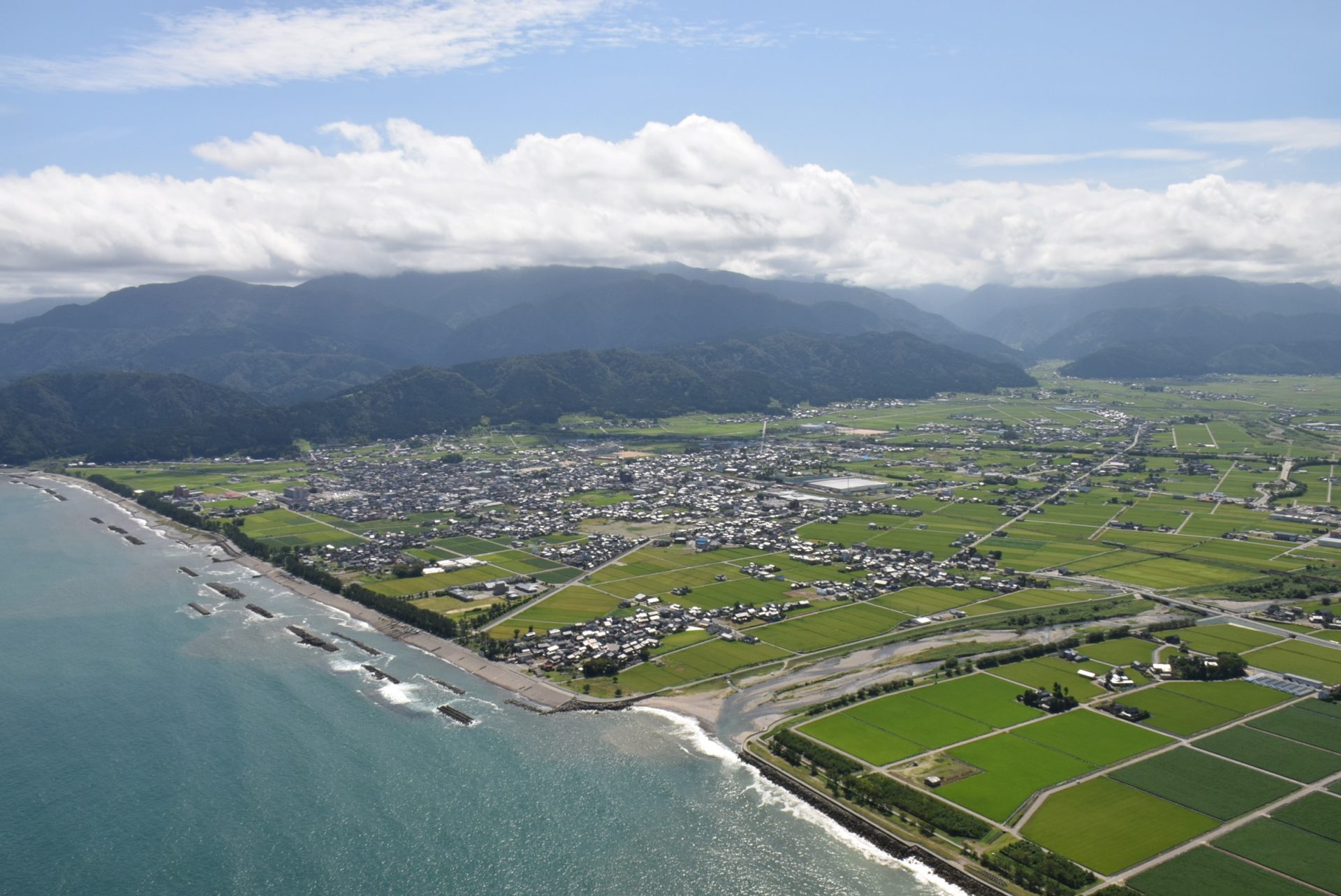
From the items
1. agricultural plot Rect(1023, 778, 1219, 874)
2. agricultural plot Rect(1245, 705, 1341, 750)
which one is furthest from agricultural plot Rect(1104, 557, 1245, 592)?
agricultural plot Rect(1023, 778, 1219, 874)

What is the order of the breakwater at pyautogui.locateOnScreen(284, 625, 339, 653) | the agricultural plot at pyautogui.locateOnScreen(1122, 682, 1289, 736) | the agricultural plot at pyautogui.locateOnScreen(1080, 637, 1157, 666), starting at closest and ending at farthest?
the agricultural plot at pyautogui.locateOnScreen(1122, 682, 1289, 736) → the agricultural plot at pyautogui.locateOnScreen(1080, 637, 1157, 666) → the breakwater at pyautogui.locateOnScreen(284, 625, 339, 653)

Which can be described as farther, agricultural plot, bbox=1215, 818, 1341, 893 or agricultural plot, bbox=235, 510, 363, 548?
agricultural plot, bbox=235, 510, 363, 548

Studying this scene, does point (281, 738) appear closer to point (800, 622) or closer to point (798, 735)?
point (798, 735)

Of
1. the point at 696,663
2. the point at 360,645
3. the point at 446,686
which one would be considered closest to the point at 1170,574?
the point at 696,663

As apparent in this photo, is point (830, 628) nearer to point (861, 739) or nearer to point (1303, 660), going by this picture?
point (861, 739)

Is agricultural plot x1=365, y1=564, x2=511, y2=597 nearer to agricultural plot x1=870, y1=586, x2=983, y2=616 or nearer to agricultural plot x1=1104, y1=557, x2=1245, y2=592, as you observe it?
agricultural plot x1=870, y1=586, x2=983, y2=616

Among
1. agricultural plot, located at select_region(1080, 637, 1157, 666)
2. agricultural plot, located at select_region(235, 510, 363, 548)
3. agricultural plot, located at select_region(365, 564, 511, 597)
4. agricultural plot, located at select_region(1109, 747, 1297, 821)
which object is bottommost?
agricultural plot, located at select_region(1109, 747, 1297, 821)

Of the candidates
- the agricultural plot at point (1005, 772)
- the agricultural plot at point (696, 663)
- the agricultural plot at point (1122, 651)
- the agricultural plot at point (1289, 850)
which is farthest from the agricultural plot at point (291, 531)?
the agricultural plot at point (1289, 850)
